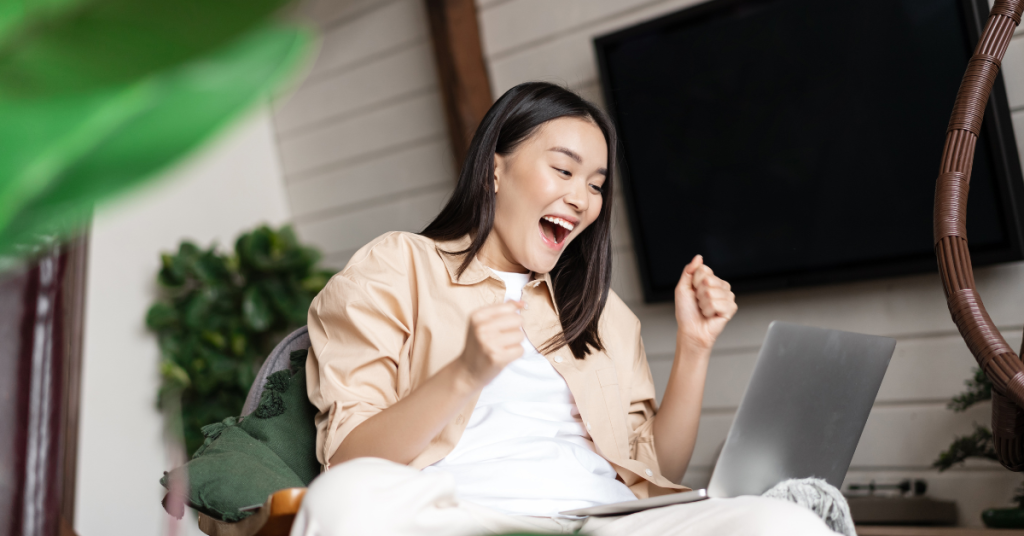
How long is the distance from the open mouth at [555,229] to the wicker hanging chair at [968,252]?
0.64 meters

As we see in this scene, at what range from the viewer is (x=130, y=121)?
12 cm

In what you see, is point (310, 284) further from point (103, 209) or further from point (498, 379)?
point (103, 209)

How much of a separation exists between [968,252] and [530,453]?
814 mm

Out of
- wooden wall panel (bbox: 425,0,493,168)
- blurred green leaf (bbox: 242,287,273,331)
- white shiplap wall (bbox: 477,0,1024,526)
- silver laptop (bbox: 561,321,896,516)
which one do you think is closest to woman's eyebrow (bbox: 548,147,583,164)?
silver laptop (bbox: 561,321,896,516)

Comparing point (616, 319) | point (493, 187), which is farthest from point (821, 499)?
point (493, 187)

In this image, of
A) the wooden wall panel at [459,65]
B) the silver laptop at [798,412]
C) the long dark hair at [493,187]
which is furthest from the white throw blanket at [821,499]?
the wooden wall panel at [459,65]

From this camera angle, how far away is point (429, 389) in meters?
1.11

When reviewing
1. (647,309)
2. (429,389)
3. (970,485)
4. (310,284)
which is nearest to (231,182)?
(310,284)

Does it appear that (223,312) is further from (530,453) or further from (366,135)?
(530,453)

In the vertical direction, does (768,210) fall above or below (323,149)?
below

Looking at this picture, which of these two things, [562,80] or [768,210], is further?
[562,80]

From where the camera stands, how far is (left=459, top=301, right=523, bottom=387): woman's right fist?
0.99m

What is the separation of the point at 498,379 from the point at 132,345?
1.96 metres

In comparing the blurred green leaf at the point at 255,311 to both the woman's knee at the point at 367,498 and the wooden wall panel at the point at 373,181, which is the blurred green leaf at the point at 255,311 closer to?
the wooden wall panel at the point at 373,181
